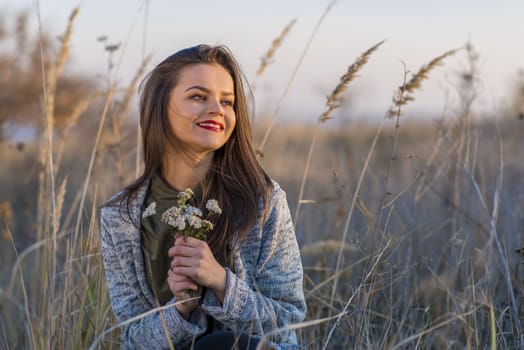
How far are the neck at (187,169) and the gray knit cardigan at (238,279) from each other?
11 centimetres

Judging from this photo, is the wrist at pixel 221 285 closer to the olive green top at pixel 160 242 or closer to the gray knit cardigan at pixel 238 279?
the gray knit cardigan at pixel 238 279

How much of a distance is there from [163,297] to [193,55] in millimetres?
788

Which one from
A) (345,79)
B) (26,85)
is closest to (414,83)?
(345,79)

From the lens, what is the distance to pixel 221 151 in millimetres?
2297

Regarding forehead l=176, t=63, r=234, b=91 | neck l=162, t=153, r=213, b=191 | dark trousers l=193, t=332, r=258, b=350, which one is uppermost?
forehead l=176, t=63, r=234, b=91

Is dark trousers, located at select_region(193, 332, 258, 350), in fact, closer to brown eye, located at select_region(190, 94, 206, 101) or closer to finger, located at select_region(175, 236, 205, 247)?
finger, located at select_region(175, 236, 205, 247)

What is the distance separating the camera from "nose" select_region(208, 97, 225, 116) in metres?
2.15

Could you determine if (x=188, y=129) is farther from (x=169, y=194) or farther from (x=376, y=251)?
(x=376, y=251)

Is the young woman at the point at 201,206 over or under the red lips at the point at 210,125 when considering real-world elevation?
under

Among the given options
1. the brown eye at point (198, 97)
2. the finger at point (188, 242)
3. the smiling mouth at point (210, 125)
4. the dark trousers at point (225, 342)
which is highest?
the brown eye at point (198, 97)

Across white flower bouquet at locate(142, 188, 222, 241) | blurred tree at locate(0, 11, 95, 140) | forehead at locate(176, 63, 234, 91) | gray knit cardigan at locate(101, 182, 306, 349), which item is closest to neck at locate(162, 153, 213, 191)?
gray knit cardigan at locate(101, 182, 306, 349)

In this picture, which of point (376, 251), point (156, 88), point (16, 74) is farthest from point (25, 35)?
point (376, 251)

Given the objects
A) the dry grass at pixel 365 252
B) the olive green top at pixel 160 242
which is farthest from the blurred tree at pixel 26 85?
the olive green top at pixel 160 242

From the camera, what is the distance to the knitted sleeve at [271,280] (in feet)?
6.69
